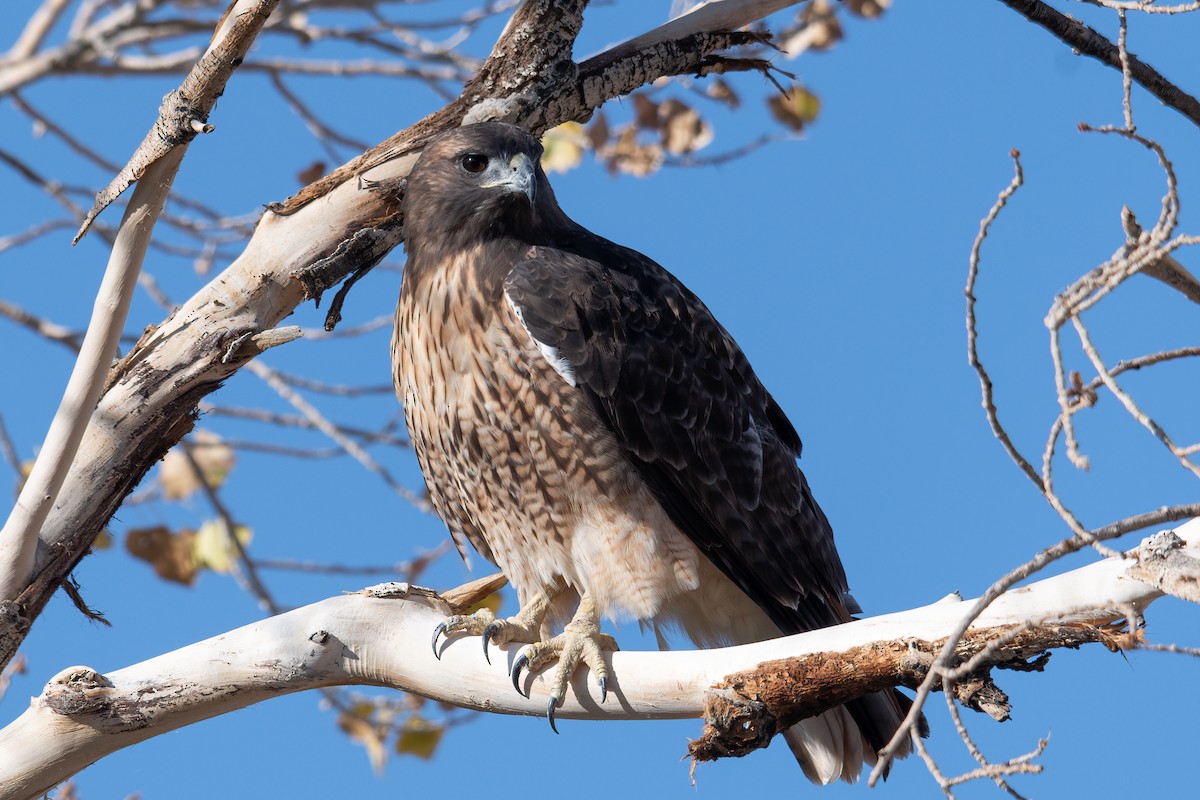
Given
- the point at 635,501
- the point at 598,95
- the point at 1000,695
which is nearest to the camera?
the point at 1000,695

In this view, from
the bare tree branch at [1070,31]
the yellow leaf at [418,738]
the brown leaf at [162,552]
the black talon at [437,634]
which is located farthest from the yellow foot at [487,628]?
the brown leaf at [162,552]

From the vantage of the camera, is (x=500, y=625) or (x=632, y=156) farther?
(x=632, y=156)

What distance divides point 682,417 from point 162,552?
3744 millimetres

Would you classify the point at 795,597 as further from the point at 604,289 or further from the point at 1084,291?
the point at 1084,291

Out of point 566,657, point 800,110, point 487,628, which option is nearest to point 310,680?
point 487,628

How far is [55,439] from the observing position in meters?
3.38

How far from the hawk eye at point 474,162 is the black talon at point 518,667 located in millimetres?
1531

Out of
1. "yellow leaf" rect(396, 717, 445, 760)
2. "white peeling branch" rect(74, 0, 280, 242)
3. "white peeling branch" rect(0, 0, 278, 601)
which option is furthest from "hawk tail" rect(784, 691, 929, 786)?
"yellow leaf" rect(396, 717, 445, 760)

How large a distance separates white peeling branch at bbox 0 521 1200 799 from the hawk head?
4.07 feet

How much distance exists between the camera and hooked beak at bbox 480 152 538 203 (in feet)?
13.2

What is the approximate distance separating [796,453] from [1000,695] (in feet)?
6.26

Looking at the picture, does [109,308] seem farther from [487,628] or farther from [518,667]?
[518,667]

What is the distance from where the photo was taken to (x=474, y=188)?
408 cm

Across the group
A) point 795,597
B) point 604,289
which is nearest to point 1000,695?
point 795,597
